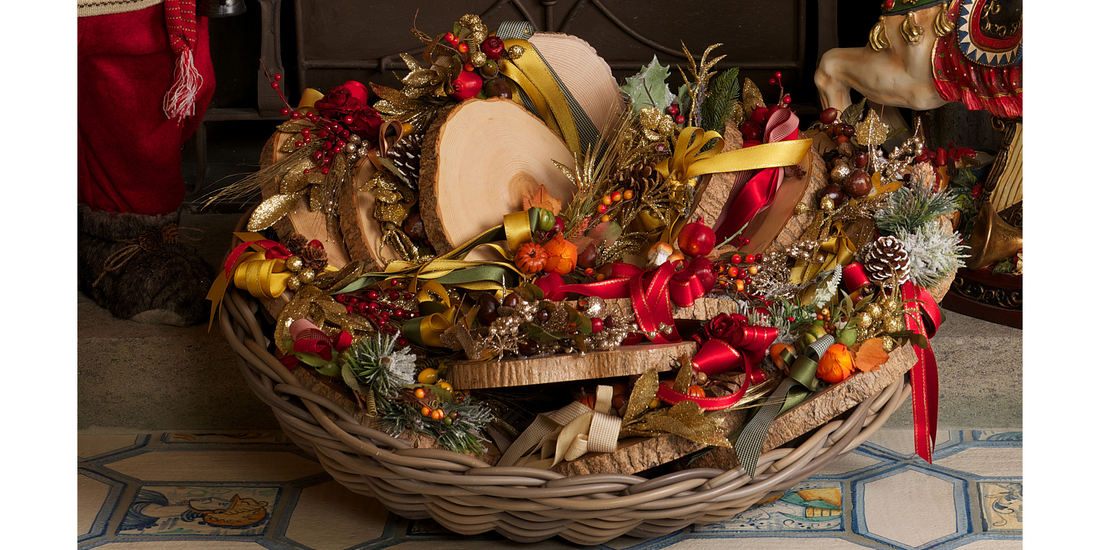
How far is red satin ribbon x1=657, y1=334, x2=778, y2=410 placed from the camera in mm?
1047

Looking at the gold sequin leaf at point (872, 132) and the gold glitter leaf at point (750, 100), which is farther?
the gold glitter leaf at point (750, 100)

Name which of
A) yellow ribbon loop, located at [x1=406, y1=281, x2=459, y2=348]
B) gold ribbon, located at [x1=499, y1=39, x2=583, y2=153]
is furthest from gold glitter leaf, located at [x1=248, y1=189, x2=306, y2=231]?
gold ribbon, located at [x1=499, y1=39, x2=583, y2=153]

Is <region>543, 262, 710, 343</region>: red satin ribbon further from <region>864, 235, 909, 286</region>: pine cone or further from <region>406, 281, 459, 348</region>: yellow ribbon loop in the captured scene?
<region>864, 235, 909, 286</region>: pine cone

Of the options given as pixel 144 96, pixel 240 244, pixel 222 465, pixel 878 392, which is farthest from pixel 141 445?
pixel 878 392

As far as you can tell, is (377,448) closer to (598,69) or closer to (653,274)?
(653,274)

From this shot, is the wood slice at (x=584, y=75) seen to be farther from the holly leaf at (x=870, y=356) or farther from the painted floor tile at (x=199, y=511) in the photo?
the painted floor tile at (x=199, y=511)

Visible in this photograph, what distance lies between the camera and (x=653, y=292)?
110 centimetres

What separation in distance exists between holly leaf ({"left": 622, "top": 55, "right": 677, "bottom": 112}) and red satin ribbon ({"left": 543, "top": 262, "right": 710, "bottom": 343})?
13.4 inches

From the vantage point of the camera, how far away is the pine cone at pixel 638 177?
1283 millimetres

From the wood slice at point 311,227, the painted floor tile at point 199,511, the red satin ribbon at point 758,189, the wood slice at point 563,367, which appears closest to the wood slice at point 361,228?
the wood slice at point 311,227

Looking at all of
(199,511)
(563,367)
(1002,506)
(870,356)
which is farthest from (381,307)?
(1002,506)

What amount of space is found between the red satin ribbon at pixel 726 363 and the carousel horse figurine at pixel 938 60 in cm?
68

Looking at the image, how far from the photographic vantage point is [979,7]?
1451 mm

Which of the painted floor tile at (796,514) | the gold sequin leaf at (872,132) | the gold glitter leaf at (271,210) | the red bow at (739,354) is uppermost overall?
the gold sequin leaf at (872,132)
